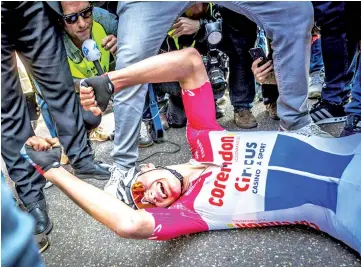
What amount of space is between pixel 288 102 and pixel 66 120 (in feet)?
3.47

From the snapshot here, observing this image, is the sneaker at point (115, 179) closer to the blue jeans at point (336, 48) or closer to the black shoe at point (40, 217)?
the black shoe at point (40, 217)

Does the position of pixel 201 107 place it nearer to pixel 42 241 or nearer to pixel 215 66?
pixel 215 66

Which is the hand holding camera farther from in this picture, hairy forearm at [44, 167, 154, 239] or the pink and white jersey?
hairy forearm at [44, 167, 154, 239]

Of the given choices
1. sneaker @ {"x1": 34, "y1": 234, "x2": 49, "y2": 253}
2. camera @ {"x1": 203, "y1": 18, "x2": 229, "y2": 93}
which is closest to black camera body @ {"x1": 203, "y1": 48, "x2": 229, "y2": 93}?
camera @ {"x1": 203, "y1": 18, "x2": 229, "y2": 93}

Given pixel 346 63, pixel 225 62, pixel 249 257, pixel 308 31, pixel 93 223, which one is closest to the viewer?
pixel 249 257

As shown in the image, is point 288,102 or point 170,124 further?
point 170,124

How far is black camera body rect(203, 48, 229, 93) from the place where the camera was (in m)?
2.07

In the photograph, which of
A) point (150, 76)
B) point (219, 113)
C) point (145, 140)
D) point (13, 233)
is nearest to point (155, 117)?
point (145, 140)

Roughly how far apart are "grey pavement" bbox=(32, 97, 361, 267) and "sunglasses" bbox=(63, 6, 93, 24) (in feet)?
3.05

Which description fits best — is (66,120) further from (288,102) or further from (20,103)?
(288,102)

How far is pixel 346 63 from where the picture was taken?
1.88 metres

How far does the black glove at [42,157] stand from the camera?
121 cm

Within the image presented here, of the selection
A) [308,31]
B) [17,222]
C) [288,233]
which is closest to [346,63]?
[308,31]

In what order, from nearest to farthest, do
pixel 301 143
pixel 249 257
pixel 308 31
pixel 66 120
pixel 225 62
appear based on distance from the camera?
pixel 249 257 → pixel 301 143 → pixel 308 31 → pixel 66 120 → pixel 225 62
